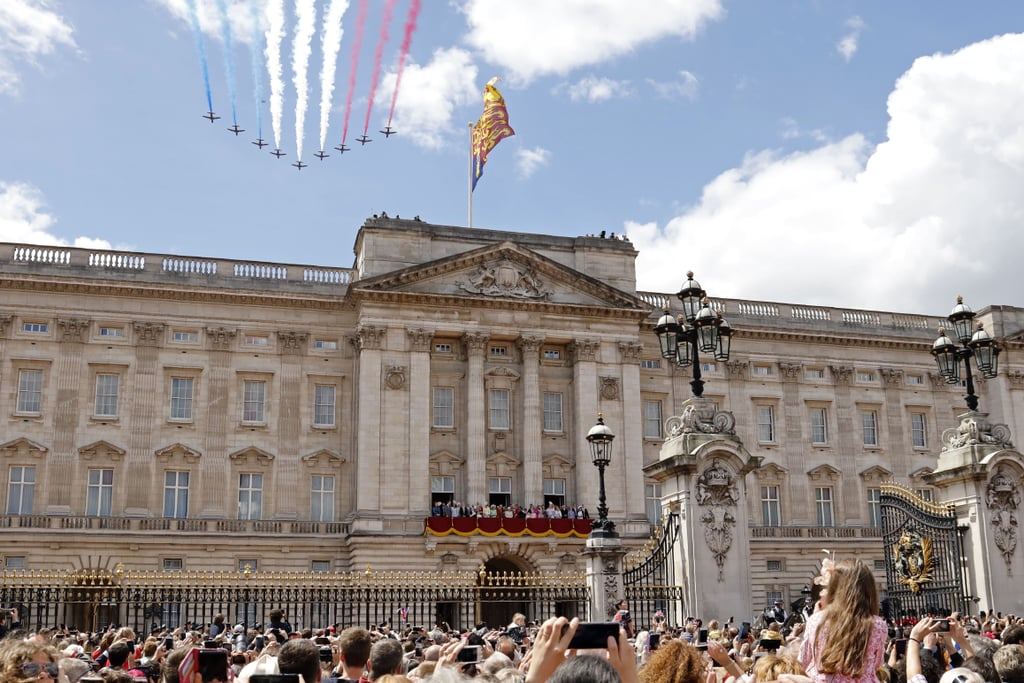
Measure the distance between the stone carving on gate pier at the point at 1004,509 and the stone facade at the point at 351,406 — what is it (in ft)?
86.3

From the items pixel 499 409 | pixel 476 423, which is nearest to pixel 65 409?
pixel 476 423

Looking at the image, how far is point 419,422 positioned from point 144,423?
38.2ft

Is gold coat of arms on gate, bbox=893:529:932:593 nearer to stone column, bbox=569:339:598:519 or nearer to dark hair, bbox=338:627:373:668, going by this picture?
dark hair, bbox=338:627:373:668

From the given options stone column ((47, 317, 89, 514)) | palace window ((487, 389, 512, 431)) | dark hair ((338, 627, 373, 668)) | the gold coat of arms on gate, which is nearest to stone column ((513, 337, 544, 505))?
palace window ((487, 389, 512, 431))

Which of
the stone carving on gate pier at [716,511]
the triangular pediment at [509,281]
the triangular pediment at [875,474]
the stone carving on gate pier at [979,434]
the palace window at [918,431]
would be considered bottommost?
the stone carving on gate pier at [716,511]

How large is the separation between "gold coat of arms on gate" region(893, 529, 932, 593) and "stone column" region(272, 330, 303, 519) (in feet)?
97.5

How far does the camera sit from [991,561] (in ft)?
69.0

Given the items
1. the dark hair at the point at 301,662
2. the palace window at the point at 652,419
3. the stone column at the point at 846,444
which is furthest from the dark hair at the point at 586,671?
the stone column at the point at 846,444

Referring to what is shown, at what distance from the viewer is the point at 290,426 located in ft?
157

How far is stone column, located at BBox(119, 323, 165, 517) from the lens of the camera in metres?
45.2

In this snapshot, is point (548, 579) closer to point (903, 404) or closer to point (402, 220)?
point (402, 220)

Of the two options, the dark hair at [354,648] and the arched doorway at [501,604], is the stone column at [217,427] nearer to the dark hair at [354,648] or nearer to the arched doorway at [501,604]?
the arched doorway at [501,604]

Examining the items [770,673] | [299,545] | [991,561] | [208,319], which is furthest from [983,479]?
[208,319]

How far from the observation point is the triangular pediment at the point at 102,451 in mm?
44969
